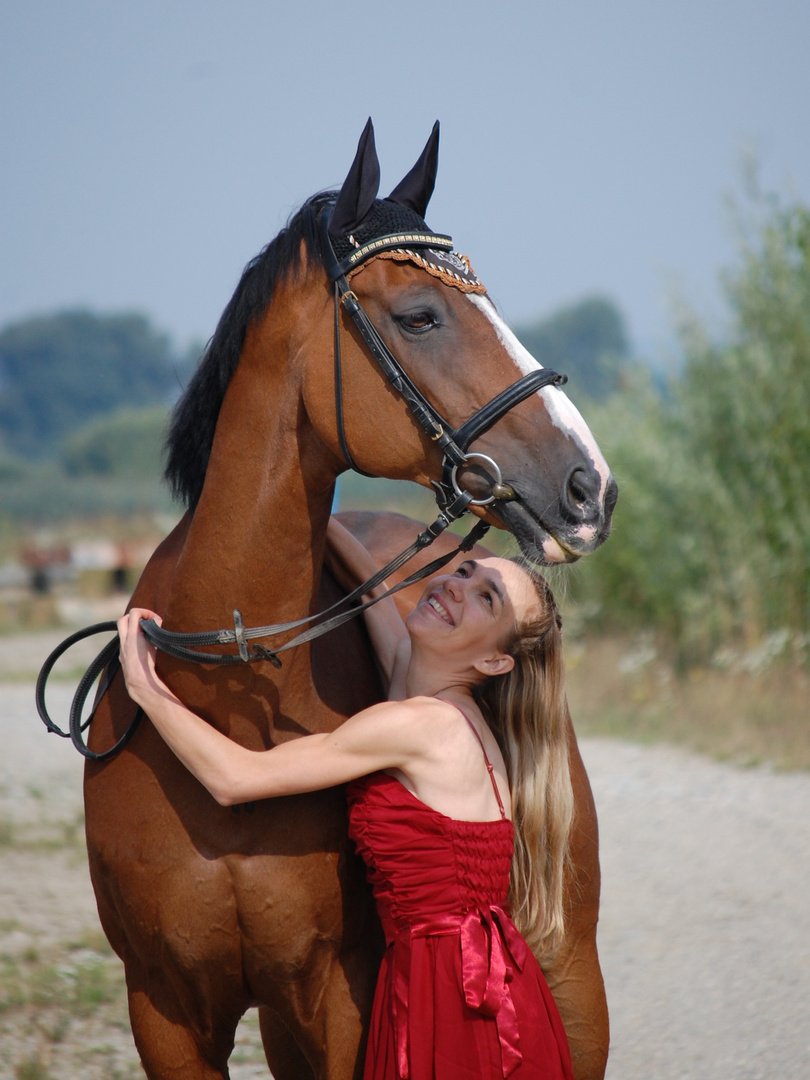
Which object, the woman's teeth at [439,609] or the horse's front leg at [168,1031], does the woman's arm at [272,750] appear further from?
the horse's front leg at [168,1031]

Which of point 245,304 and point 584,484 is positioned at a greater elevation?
point 245,304

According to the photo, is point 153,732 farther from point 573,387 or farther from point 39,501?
point 39,501

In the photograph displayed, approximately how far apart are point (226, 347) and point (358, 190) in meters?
0.40

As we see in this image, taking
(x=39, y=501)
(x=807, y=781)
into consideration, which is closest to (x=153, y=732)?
(x=807, y=781)

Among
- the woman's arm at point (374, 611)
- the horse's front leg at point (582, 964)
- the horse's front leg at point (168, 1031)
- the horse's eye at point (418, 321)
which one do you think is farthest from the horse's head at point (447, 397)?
the horse's front leg at point (168, 1031)

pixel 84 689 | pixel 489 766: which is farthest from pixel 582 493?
pixel 84 689

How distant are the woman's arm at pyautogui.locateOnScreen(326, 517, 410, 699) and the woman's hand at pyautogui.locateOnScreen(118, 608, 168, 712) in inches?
19.8

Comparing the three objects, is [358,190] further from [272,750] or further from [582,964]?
[582,964]

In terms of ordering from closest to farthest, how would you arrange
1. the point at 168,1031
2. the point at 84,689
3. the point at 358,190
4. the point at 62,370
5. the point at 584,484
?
the point at 584,484 → the point at 358,190 → the point at 168,1031 → the point at 84,689 → the point at 62,370

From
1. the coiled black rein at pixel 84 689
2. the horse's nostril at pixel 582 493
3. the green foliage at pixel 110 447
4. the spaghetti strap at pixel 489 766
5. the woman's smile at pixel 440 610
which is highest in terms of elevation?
the green foliage at pixel 110 447

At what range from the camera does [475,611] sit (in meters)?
2.10

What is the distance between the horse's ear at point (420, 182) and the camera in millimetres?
2045

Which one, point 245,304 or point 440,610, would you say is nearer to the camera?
point 245,304

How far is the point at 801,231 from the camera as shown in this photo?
7863mm
